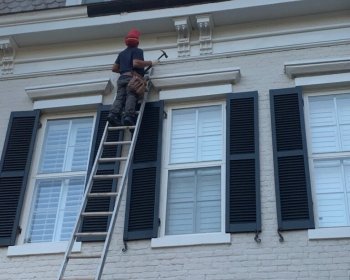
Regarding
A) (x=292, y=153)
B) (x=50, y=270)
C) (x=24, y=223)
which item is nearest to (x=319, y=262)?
(x=292, y=153)

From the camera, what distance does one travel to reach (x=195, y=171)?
8.57 m

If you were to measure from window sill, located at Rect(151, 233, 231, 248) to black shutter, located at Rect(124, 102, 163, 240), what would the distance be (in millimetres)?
140

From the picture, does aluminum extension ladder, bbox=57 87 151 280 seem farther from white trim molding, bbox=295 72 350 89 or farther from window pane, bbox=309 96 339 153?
window pane, bbox=309 96 339 153

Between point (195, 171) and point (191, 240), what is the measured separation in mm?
1078

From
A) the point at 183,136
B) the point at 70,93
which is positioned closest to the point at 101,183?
the point at 183,136

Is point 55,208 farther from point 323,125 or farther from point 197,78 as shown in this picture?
point 323,125

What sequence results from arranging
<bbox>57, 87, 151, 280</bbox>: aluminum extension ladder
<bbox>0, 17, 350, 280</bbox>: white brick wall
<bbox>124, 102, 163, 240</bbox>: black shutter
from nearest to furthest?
<bbox>57, 87, 151, 280</bbox>: aluminum extension ladder, <bbox>0, 17, 350, 280</bbox>: white brick wall, <bbox>124, 102, 163, 240</bbox>: black shutter

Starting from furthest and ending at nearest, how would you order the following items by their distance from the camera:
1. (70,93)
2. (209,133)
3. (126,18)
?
(126,18) → (70,93) → (209,133)

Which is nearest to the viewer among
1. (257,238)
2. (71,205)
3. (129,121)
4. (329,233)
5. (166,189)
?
(329,233)

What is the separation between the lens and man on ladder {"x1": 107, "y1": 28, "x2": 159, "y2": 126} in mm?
8578

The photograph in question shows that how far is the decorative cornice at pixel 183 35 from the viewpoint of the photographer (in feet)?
31.3

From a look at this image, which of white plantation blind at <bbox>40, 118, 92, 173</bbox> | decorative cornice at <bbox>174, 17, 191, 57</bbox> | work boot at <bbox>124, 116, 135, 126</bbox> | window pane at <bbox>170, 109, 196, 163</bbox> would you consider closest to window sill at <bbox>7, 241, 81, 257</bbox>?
white plantation blind at <bbox>40, 118, 92, 173</bbox>

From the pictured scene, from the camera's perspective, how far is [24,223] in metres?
8.54

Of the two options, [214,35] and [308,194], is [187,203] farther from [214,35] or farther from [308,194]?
[214,35]
